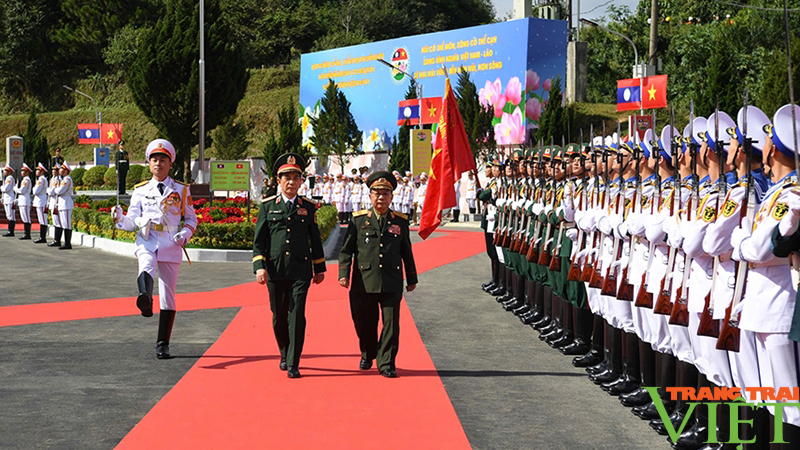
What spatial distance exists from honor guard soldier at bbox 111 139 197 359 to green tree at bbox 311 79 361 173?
37.8 meters

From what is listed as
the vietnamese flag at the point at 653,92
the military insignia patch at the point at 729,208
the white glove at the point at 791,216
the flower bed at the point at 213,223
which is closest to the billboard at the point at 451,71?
the vietnamese flag at the point at 653,92

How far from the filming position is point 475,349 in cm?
909

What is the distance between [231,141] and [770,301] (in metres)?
51.4

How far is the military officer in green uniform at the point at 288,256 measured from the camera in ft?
25.4

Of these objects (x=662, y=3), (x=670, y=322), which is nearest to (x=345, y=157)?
(x=662, y=3)

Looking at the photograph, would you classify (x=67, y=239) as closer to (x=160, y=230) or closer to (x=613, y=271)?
(x=160, y=230)

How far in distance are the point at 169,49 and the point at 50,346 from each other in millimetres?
33901

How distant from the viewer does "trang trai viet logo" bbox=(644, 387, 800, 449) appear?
4566 millimetres

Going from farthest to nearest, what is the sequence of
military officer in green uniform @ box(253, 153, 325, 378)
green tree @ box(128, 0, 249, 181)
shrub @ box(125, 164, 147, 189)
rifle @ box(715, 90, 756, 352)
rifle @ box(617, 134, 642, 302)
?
green tree @ box(128, 0, 249, 181) < shrub @ box(125, 164, 147, 189) < military officer in green uniform @ box(253, 153, 325, 378) < rifle @ box(617, 134, 642, 302) < rifle @ box(715, 90, 756, 352)

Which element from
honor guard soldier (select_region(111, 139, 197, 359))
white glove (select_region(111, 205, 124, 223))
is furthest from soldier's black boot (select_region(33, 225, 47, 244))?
white glove (select_region(111, 205, 124, 223))

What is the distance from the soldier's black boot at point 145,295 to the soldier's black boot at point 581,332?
4.00m

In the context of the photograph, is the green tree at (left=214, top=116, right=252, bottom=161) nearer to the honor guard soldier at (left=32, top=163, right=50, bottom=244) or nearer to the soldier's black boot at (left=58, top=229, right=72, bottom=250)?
the honor guard soldier at (left=32, top=163, right=50, bottom=244)

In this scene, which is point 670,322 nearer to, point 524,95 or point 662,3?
point 524,95

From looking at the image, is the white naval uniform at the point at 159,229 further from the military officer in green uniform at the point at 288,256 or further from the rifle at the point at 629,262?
the rifle at the point at 629,262
